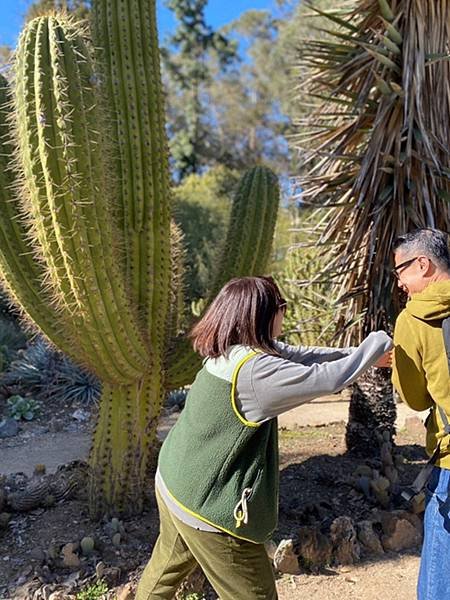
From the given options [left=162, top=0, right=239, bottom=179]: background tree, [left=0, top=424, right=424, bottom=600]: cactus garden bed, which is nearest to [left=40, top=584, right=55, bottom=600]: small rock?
[left=0, top=424, right=424, bottom=600]: cactus garden bed

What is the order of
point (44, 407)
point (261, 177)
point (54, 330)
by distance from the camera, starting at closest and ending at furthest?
point (54, 330), point (261, 177), point (44, 407)

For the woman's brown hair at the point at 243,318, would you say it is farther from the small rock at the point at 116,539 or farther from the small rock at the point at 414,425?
the small rock at the point at 414,425

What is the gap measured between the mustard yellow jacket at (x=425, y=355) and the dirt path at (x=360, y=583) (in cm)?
155

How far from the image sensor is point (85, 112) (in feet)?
9.57

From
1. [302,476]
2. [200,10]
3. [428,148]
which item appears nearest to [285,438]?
[302,476]

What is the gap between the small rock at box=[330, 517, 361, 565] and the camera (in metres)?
3.46

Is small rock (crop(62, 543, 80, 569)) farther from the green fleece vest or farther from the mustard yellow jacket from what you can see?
the mustard yellow jacket

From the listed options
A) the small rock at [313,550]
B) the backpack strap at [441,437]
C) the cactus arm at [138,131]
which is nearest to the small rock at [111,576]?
the small rock at [313,550]

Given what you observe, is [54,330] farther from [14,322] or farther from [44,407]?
[14,322]

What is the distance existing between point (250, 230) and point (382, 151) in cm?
108

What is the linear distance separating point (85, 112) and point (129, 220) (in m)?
0.78

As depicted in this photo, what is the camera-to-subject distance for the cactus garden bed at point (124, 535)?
3.13m

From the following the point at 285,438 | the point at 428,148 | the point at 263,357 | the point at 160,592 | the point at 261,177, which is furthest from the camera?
the point at 285,438

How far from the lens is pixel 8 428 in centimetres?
696
